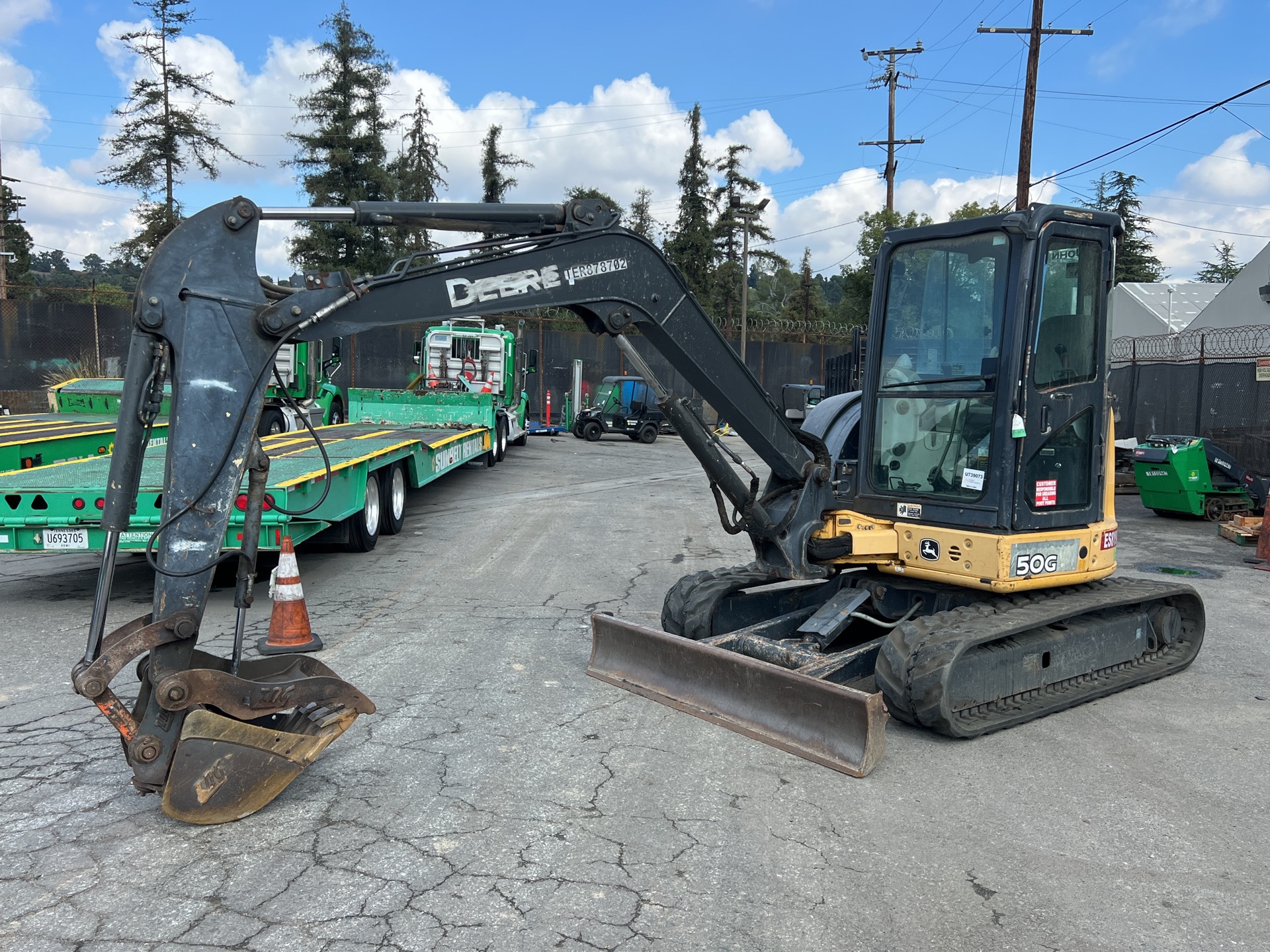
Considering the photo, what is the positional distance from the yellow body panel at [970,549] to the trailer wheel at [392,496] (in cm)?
637

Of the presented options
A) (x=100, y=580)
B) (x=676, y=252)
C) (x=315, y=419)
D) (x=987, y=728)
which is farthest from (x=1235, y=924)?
(x=676, y=252)

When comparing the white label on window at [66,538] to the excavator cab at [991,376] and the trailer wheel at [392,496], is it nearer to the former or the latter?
the trailer wheel at [392,496]

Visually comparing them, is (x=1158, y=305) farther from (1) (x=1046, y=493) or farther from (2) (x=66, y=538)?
(2) (x=66, y=538)

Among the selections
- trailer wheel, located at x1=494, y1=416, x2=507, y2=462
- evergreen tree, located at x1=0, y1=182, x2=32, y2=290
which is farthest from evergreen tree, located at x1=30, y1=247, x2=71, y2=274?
trailer wheel, located at x1=494, y1=416, x2=507, y2=462

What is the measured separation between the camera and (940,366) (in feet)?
19.1

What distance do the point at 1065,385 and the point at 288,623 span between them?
5.13 metres

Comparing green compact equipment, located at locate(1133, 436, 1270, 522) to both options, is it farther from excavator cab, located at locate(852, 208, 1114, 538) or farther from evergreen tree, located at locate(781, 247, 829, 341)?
evergreen tree, located at locate(781, 247, 829, 341)

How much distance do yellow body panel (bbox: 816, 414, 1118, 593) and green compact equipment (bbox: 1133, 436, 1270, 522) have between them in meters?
8.64

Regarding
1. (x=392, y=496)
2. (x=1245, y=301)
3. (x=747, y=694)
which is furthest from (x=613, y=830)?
(x=1245, y=301)

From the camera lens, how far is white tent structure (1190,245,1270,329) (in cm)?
2092

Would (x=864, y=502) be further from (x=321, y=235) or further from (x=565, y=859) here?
(x=321, y=235)

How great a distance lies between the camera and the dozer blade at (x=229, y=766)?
3.83m

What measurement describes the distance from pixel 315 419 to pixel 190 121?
25.7 metres

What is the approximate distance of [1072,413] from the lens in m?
5.75
